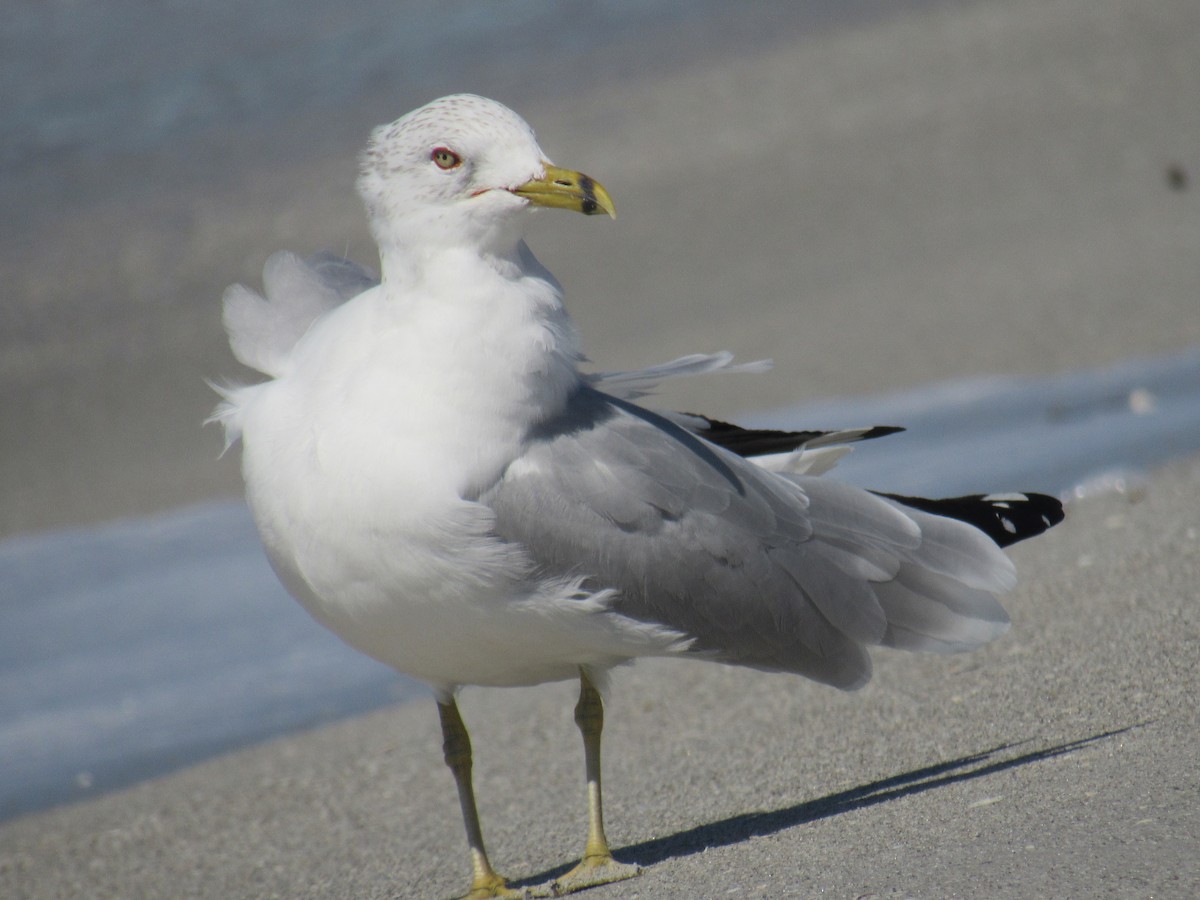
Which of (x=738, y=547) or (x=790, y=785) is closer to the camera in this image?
(x=738, y=547)

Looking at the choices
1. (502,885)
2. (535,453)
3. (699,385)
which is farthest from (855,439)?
(699,385)

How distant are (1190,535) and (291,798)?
291 centimetres

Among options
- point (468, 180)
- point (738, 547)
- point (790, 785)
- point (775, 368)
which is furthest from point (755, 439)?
point (775, 368)

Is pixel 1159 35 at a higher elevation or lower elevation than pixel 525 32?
lower

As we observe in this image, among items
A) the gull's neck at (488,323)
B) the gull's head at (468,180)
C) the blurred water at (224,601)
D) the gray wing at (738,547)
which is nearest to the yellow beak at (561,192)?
the gull's head at (468,180)

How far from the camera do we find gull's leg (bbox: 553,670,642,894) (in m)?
3.68

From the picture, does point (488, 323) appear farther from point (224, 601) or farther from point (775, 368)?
point (775, 368)

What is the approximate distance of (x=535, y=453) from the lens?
3.57 m

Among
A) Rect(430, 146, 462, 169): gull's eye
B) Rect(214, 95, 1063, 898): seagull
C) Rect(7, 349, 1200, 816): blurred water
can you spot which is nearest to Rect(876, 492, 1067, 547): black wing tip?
Rect(214, 95, 1063, 898): seagull

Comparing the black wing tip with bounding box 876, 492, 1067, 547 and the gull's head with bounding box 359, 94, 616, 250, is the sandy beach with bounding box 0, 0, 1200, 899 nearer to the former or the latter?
the black wing tip with bounding box 876, 492, 1067, 547

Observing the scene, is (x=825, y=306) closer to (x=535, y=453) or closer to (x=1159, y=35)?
(x=1159, y=35)

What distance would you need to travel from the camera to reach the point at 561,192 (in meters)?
3.61

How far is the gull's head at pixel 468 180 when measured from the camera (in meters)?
3.61

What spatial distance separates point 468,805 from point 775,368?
569 centimetres
